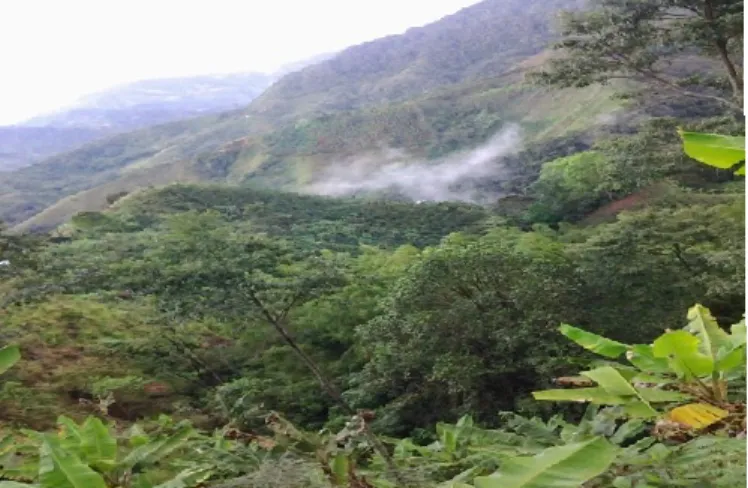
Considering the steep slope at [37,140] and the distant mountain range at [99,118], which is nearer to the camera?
the steep slope at [37,140]

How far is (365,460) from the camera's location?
3.09 m

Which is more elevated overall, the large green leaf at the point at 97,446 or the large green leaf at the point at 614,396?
the large green leaf at the point at 614,396

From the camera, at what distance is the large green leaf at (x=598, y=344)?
139 cm

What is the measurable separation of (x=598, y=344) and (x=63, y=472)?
1.18 meters

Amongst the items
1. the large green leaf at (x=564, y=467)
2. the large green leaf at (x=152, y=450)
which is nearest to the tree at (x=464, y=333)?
the large green leaf at (x=152, y=450)

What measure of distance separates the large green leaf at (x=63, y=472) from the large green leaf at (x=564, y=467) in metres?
0.91

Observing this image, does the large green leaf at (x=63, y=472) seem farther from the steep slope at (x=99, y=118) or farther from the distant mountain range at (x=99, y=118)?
the steep slope at (x=99, y=118)

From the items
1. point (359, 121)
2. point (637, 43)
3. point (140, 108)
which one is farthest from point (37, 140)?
point (637, 43)

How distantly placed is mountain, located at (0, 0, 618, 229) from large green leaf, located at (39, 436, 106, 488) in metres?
23.7

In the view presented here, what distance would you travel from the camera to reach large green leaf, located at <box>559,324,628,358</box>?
54.6 inches

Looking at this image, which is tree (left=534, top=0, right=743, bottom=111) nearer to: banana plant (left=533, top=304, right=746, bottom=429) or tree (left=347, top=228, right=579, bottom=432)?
tree (left=347, top=228, right=579, bottom=432)

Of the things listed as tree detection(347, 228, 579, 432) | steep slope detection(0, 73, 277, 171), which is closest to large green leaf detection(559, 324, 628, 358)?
tree detection(347, 228, 579, 432)

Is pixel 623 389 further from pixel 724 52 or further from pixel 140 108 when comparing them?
pixel 140 108

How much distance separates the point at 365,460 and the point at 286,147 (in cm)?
5783
